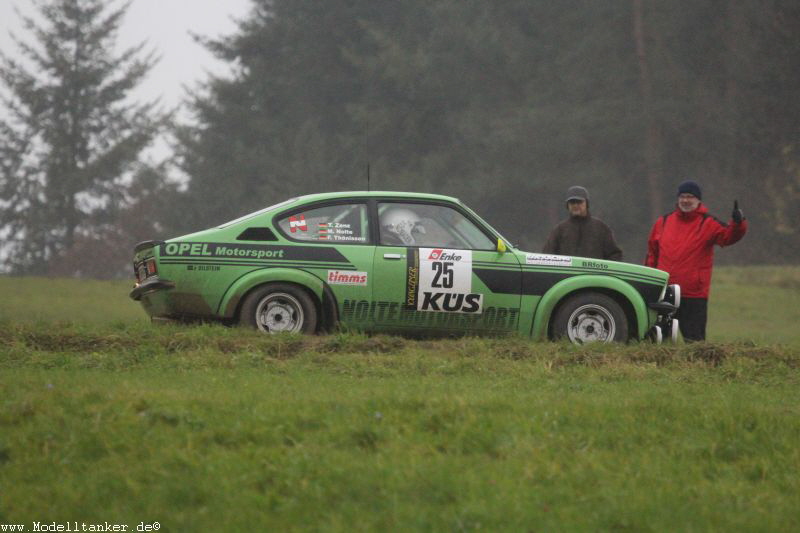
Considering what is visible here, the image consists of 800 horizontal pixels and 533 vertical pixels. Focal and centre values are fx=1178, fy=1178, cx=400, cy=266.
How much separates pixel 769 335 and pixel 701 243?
33.0ft

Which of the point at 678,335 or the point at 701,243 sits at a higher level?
the point at 701,243

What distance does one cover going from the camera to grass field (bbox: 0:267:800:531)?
550 centimetres

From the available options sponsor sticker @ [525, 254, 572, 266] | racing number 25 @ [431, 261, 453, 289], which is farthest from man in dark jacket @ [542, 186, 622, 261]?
racing number 25 @ [431, 261, 453, 289]

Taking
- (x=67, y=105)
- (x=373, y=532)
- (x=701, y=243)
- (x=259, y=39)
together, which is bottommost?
(x=373, y=532)

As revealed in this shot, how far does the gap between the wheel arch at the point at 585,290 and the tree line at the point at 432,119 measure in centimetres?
3192

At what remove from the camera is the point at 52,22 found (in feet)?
182

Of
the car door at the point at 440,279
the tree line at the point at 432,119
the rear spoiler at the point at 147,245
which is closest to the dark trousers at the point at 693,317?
the car door at the point at 440,279

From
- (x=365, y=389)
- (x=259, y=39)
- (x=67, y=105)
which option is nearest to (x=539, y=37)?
(x=259, y=39)

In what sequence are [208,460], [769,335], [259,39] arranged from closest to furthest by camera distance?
[208,460] < [769,335] < [259,39]

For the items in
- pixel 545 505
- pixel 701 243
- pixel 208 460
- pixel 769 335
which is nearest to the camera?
pixel 545 505

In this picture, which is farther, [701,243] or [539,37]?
[539,37]

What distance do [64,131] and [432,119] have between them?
1790 cm

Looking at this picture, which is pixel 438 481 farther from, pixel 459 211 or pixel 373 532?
pixel 459 211

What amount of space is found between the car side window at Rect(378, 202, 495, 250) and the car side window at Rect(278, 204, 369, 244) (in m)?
0.20
